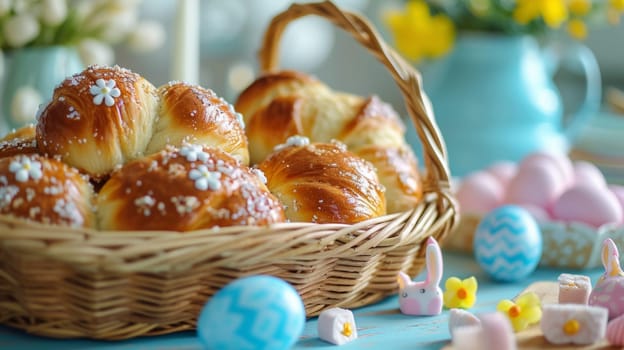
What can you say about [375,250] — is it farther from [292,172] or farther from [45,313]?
[45,313]

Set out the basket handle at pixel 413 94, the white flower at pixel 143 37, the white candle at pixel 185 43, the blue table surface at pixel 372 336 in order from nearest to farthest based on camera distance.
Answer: the blue table surface at pixel 372 336, the basket handle at pixel 413 94, the white candle at pixel 185 43, the white flower at pixel 143 37

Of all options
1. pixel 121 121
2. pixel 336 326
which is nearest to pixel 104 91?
pixel 121 121

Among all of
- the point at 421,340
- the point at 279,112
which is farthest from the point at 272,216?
the point at 279,112

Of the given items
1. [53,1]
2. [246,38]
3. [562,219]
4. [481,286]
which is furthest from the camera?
[246,38]

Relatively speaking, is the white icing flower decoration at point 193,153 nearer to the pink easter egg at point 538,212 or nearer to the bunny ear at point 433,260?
the bunny ear at point 433,260

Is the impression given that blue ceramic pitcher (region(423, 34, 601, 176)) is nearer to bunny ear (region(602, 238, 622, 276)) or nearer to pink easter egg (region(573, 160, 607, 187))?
pink easter egg (region(573, 160, 607, 187))

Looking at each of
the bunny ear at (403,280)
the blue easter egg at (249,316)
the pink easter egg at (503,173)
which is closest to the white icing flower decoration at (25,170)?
the blue easter egg at (249,316)
